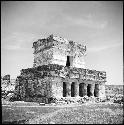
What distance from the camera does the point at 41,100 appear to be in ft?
54.2

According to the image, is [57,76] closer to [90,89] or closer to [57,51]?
[57,51]

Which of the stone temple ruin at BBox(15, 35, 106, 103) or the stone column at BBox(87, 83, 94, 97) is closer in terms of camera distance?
the stone temple ruin at BBox(15, 35, 106, 103)

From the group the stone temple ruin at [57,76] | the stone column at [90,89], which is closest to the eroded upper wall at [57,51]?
the stone temple ruin at [57,76]

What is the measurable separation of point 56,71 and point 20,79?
457 centimetres

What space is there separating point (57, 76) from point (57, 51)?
3.79 m

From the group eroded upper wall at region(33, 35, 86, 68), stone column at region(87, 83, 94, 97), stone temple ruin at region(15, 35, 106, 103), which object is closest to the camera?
stone temple ruin at region(15, 35, 106, 103)

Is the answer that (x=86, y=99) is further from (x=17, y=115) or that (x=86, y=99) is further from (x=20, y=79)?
(x=17, y=115)

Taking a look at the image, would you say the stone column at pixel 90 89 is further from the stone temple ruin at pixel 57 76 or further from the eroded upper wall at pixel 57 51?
the eroded upper wall at pixel 57 51

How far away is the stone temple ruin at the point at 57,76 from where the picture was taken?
663 inches

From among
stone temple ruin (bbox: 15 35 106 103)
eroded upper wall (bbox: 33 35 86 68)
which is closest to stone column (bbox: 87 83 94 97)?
stone temple ruin (bbox: 15 35 106 103)

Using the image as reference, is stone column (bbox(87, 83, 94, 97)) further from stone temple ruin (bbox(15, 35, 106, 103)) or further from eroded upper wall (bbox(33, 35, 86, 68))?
eroded upper wall (bbox(33, 35, 86, 68))

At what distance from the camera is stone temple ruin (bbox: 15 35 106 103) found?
16.8 m

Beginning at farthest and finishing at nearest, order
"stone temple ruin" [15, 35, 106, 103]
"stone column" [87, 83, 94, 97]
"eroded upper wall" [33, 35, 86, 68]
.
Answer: "stone column" [87, 83, 94, 97], "eroded upper wall" [33, 35, 86, 68], "stone temple ruin" [15, 35, 106, 103]

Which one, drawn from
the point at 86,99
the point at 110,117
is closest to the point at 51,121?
the point at 110,117
